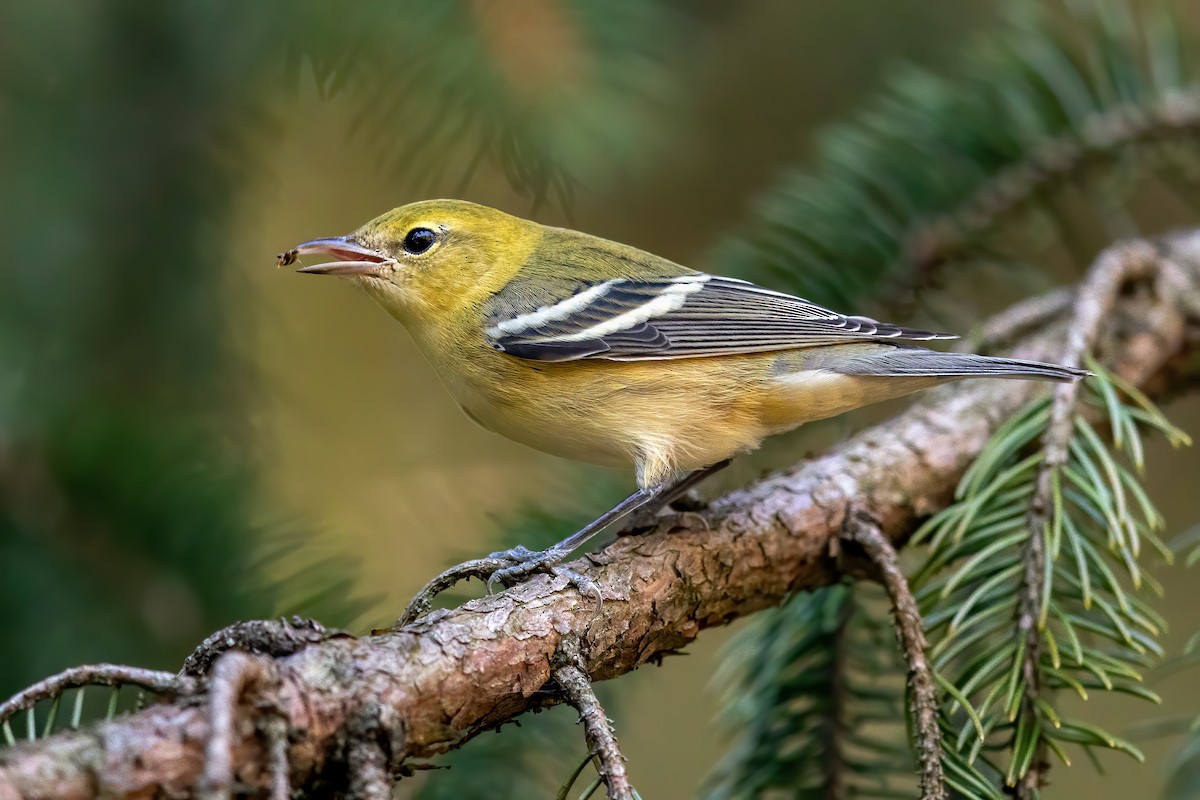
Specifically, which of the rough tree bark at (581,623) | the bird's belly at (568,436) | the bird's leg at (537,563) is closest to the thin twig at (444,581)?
the bird's leg at (537,563)

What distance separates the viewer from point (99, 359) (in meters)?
3.01

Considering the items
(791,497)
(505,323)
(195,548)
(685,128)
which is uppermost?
(685,128)

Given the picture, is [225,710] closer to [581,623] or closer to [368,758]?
[368,758]

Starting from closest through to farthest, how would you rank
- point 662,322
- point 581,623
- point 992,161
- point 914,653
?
point 581,623 < point 914,653 < point 662,322 < point 992,161

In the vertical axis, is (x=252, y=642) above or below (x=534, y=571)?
below

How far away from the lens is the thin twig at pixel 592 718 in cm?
152

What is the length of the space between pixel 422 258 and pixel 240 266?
0.59 m

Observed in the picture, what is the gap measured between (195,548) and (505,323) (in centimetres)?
107

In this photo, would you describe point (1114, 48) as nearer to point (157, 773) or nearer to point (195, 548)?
point (195, 548)

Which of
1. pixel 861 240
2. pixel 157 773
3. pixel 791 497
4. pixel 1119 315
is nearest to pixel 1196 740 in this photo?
pixel 791 497

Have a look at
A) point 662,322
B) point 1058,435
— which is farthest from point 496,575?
point 1058,435

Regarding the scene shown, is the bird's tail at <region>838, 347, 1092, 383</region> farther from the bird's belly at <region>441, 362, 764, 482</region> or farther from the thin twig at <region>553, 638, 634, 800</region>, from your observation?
the thin twig at <region>553, 638, 634, 800</region>

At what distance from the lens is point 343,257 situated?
3.19 m

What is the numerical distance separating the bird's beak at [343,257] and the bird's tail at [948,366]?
1.41 m
